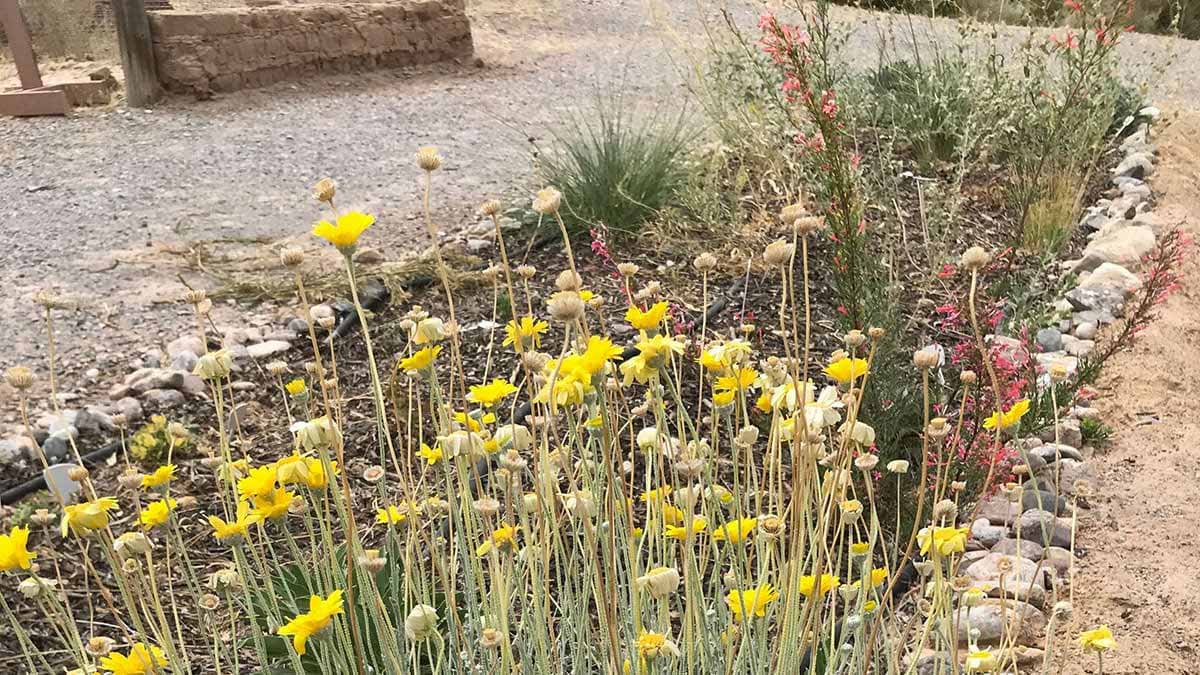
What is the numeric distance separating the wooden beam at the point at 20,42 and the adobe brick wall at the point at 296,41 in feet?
2.81

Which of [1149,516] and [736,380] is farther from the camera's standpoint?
[1149,516]

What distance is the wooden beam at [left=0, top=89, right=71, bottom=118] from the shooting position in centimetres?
671

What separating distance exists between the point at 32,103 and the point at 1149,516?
6770mm

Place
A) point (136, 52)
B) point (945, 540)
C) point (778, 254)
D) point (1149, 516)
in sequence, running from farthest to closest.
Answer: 1. point (136, 52)
2. point (1149, 516)
3. point (945, 540)
4. point (778, 254)

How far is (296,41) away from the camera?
23.8 feet

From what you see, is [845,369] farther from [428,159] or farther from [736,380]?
[428,159]

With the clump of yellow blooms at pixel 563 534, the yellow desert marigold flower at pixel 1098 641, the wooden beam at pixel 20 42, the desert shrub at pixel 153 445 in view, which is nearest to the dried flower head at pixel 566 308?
the clump of yellow blooms at pixel 563 534

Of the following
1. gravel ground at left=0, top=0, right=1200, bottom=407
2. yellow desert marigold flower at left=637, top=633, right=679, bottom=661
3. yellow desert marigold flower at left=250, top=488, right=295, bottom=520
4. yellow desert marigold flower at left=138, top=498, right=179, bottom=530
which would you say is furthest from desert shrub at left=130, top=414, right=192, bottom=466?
yellow desert marigold flower at left=637, top=633, right=679, bottom=661

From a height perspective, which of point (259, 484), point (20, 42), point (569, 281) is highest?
point (20, 42)

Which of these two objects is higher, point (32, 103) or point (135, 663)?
point (32, 103)

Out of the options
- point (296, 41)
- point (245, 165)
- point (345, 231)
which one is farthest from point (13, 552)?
point (296, 41)

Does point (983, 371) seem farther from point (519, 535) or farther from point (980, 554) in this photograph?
point (519, 535)

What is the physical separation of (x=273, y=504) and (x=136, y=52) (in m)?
6.18

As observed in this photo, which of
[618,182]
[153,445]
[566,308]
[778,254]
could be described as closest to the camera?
[566,308]
